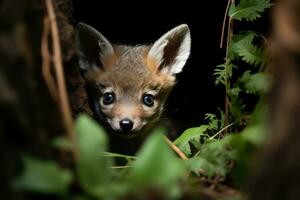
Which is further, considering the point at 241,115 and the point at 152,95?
the point at 152,95

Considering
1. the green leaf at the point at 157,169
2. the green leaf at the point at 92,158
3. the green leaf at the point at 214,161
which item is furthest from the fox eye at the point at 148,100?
the green leaf at the point at 157,169

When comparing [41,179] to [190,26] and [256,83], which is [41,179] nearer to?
[256,83]

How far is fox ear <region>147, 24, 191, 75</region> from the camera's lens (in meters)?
5.48

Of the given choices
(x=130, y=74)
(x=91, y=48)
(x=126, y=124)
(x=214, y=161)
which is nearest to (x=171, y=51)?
(x=130, y=74)

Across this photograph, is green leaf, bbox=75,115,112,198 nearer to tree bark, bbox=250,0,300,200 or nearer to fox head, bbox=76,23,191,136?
tree bark, bbox=250,0,300,200

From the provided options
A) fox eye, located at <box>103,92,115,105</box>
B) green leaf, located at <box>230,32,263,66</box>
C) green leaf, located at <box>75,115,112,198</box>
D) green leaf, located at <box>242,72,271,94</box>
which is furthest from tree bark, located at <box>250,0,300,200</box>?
fox eye, located at <box>103,92,115,105</box>

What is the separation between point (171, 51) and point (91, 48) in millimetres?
880

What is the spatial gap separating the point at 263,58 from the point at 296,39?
5.99ft

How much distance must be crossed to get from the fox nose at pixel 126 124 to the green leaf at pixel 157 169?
106 inches

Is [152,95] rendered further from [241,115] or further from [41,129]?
[41,129]

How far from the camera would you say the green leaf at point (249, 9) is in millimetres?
4359

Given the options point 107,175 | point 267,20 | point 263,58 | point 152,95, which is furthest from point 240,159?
point 267,20

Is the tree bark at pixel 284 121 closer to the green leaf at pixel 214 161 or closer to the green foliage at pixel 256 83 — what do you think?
the green leaf at pixel 214 161

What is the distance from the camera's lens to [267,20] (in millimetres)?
6398
